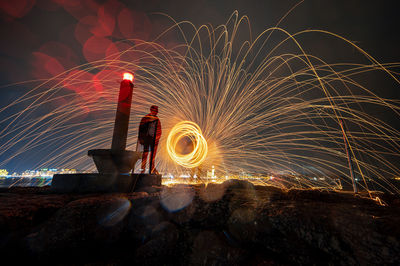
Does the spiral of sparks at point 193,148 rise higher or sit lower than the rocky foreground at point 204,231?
higher

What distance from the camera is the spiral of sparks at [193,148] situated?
11.4 meters

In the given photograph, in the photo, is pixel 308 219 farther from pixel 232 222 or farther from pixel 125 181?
pixel 125 181

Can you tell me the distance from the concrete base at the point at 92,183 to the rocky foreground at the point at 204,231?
5.84 ft

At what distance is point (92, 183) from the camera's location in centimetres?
576

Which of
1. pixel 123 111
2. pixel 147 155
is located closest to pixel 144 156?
pixel 147 155

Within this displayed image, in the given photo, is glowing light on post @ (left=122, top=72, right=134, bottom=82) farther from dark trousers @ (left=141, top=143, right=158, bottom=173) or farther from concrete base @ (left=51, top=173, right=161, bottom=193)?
concrete base @ (left=51, top=173, right=161, bottom=193)

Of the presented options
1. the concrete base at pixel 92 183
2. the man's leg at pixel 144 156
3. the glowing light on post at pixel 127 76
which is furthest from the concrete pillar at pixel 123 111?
the concrete base at pixel 92 183

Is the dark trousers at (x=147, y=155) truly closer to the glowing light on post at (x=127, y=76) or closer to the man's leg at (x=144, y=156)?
the man's leg at (x=144, y=156)

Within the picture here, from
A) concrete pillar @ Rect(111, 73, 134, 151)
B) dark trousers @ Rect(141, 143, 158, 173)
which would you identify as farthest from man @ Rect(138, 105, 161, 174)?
concrete pillar @ Rect(111, 73, 134, 151)

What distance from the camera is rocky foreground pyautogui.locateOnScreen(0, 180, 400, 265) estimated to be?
1.96 m

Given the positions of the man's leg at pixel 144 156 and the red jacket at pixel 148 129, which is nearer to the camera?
the red jacket at pixel 148 129

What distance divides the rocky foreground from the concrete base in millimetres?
1781

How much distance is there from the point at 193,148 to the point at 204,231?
8.62 m

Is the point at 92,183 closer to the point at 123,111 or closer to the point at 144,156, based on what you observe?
the point at 144,156
